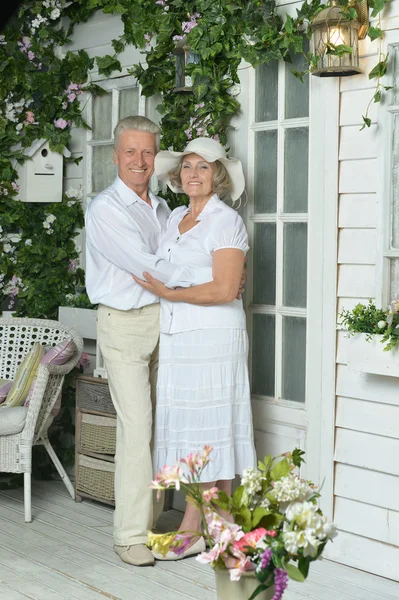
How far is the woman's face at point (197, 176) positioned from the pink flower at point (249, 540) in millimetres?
2080

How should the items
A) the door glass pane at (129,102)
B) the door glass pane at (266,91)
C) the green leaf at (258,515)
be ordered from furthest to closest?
the door glass pane at (129,102) < the door glass pane at (266,91) < the green leaf at (258,515)

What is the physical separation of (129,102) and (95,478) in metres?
2.02

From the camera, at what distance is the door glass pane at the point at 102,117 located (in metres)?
A: 5.25

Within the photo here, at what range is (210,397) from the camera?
3871mm

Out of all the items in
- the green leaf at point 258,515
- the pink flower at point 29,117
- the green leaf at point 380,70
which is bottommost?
the green leaf at point 258,515

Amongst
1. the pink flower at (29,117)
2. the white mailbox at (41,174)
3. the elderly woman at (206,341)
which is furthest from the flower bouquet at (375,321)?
the pink flower at (29,117)

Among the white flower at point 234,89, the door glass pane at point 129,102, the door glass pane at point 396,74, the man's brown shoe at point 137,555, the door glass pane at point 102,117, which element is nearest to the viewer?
the door glass pane at point 396,74

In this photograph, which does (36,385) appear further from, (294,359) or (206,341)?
(294,359)

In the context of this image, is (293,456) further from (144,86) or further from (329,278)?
(144,86)

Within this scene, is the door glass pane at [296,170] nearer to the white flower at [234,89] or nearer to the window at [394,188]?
the white flower at [234,89]

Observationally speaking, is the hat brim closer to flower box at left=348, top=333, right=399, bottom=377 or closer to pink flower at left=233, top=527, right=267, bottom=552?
flower box at left=348, top=333, right=399, bottom=377

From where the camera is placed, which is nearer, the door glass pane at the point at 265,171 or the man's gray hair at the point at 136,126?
the man's gray hair at the point at 136,126

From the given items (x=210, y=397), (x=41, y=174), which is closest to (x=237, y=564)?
(x=210, y=397)

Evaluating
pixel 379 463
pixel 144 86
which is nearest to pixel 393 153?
pixel 379 463
